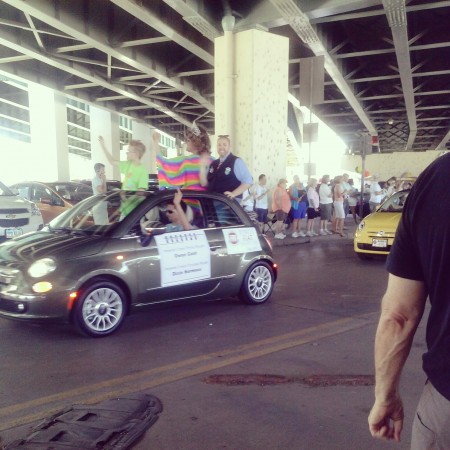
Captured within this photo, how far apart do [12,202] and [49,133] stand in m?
18.8

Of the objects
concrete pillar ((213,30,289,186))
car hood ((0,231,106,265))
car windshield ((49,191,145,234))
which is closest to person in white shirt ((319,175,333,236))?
concrete pillar ((213,30,289,186))

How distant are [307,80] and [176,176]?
7.61 meters

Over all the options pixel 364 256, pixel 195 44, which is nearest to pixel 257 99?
pixel 195 44

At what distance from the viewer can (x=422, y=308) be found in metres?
1.60

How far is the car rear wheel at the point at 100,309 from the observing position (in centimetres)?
492

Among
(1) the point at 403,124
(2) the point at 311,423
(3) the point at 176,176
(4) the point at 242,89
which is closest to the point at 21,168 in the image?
(1) the point at 403,124

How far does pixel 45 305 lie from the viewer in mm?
4758

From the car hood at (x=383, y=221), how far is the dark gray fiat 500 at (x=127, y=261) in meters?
4.12

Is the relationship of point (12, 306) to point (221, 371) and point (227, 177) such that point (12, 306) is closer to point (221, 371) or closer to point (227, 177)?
point (221, 371)

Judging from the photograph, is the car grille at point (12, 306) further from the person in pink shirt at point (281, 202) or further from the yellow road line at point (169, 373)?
the person in pink shirt at point (281, 202)

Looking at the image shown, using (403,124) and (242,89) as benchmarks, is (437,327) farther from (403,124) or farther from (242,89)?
(403,124)

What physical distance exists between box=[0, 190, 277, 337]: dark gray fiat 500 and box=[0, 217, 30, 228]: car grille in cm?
486

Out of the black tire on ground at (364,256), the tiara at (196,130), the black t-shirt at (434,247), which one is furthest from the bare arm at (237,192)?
the black t-shirt at (434,247)

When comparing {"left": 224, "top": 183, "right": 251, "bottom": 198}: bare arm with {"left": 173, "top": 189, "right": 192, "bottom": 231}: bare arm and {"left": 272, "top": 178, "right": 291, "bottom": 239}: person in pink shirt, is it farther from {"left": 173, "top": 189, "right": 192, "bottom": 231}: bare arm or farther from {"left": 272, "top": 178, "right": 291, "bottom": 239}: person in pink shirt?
{"left": 272, "top": 178, "right": 291, "bottom": 239}: person in pink shirt
